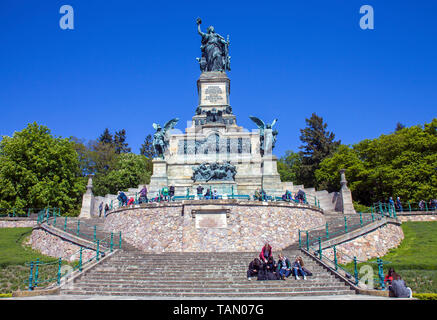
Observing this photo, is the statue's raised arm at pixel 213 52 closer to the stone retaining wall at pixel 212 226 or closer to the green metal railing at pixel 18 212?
the green metal railing at pixel 18 212

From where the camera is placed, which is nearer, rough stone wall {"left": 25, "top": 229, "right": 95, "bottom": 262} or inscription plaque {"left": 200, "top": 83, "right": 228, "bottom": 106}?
rough stone wall {"left": 25, "top": 229, "right": 95, "bottom": 262}

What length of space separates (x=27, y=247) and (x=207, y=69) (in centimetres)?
2607

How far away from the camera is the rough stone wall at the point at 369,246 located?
17.4 m

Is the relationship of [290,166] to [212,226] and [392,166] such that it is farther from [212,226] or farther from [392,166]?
[212,226]

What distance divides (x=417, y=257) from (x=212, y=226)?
10.2 metres

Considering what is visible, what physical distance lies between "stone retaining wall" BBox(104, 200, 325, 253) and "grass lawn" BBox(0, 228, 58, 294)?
199 inches

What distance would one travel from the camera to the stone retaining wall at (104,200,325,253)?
63.9 feet

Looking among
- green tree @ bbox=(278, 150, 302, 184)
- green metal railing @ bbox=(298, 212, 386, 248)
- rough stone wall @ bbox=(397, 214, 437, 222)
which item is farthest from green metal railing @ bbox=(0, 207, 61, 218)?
green tree @ bbox=(278, 150, 302, 184)

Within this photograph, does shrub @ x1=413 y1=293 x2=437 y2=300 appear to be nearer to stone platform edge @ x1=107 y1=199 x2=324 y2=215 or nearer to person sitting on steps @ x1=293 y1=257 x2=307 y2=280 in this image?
person sitting on steps @ x1=293 y1=257 x2=307 y2=280

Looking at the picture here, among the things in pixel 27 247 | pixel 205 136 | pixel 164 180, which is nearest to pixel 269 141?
pixel 205 136

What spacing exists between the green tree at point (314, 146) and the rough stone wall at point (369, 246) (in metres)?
30.3
